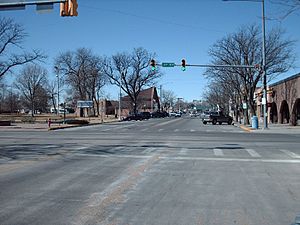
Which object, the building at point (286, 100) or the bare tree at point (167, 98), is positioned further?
the bare tree at point (167, 98)

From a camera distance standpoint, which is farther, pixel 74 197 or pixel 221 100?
pixel 221 100

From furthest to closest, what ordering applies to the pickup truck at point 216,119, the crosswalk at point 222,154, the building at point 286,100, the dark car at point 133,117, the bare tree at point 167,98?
1. the bare tree at point 167,98
2. the dark car at point 133,117
3. the pickup truck at point 216,119
4. the building at point 286,100
5. the crosswalk at point 222,154

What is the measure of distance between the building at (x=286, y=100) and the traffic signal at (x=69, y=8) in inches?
1103

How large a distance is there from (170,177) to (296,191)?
10.3ft

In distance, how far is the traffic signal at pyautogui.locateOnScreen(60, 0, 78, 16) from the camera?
14.0m

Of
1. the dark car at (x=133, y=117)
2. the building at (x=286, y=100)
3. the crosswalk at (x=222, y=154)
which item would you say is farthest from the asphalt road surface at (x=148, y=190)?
the dark car at (x=133, y=117)

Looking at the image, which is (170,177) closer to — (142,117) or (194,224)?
(194,224)

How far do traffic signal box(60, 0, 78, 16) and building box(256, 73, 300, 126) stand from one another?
1103 inches

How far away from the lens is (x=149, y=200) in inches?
287

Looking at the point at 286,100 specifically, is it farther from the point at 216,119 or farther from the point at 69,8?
the point at 69,8

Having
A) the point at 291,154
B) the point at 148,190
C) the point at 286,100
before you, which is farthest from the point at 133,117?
the point at 148,190

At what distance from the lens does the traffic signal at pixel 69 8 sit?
14.0 metres

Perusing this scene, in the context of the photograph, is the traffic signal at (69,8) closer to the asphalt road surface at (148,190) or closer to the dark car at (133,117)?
the asphalt road surface at (148,190)

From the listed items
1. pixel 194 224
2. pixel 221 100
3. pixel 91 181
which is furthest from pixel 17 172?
pixel 221 100
